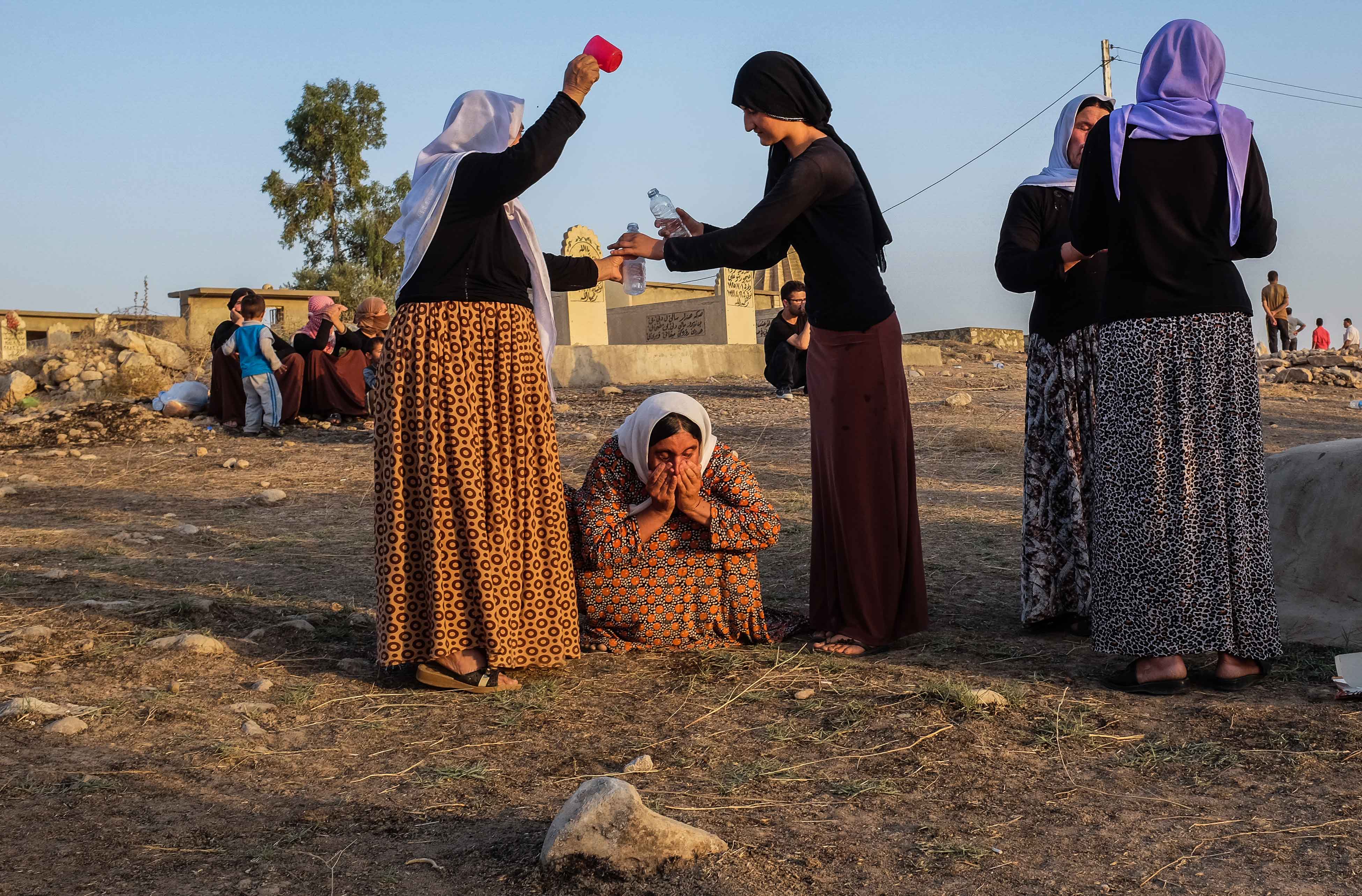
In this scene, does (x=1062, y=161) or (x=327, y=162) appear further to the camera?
(x=327, y=162)

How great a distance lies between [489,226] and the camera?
132 inches

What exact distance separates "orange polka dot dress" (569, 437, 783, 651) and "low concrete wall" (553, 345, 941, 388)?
30.3ft

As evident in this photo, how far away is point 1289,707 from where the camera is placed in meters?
2.93

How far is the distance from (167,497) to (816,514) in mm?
5428

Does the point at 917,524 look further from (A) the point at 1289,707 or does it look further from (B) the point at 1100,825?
(B) the point at 1100,825

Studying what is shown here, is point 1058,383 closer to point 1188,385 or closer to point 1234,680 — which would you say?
point 1188,385

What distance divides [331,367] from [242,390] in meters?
0.89

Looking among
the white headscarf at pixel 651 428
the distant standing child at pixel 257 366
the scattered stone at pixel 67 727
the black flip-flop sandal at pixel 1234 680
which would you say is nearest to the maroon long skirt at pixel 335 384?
the distant standing child at pixel 257 366

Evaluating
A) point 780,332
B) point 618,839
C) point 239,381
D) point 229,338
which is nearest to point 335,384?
point 239,381

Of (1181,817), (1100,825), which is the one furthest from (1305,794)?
(1100,825)

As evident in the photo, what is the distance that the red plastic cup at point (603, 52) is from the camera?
3.27 meters

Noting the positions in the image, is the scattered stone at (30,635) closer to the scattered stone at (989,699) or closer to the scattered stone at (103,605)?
the scattered stone at (103,605)

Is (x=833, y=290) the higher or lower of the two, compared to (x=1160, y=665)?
higher

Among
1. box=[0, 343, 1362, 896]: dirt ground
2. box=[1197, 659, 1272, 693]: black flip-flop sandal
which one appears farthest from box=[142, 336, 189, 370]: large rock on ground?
box=[1197, 659, 1272, 693]: black flip-flop sandal
